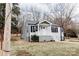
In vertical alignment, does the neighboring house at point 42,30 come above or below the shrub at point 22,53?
above

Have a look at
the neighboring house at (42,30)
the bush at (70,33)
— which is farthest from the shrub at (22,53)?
the bush at (70,33)

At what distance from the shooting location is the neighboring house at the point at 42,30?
1746 millimetres

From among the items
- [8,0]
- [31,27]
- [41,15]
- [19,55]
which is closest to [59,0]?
[41,15]

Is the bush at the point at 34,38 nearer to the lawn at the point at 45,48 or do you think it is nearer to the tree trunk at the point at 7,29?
Answer: the lawn at the point at 45,48

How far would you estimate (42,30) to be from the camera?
175 cm

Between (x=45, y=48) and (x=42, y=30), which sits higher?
(x=42, y=30)

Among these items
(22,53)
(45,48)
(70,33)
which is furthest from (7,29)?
(70,33)

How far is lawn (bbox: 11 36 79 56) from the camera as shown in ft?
5.70

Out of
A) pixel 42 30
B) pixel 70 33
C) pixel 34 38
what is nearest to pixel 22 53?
pixel 34 38

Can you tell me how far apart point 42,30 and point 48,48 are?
174 millimetres

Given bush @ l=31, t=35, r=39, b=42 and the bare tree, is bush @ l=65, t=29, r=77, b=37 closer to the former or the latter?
bush @ l=31, t=35, r=39, b=42

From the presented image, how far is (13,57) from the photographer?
175cm

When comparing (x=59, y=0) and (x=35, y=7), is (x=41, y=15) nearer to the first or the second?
(x=35, y=7)

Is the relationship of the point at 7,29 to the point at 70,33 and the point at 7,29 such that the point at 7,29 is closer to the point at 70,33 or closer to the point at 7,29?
the point at 7,29
